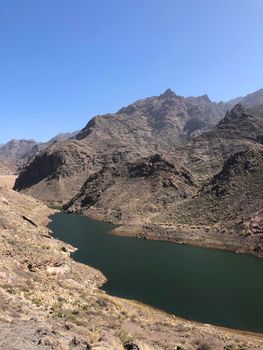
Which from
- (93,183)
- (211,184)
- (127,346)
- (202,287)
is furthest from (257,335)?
(93,183)

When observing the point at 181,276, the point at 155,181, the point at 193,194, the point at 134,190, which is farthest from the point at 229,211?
the point at 134,190

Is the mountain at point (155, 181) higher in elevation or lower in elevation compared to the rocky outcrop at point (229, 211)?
higher

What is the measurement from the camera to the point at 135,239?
4392 inches

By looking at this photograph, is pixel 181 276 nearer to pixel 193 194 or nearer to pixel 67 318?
pixel 67 318

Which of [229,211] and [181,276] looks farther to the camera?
[229,211]

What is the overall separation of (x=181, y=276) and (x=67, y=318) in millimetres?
37530

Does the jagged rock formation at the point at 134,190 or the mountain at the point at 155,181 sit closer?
the jagged rock formation at the point at 134,190

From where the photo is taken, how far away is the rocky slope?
2944 cm

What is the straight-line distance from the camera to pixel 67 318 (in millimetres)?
37000

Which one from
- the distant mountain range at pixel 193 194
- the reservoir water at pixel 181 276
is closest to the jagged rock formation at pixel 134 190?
the distant mountain range at pixel 193 194

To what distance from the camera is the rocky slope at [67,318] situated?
1159 inches

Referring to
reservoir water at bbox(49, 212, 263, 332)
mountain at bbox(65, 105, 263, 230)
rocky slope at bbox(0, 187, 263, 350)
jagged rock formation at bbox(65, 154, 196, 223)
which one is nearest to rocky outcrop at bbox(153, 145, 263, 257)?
mountain at bbox(65, 105, 263, 230)

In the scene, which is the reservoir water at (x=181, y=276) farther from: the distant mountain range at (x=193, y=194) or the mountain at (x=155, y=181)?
the mountain at (x=155, y=181)

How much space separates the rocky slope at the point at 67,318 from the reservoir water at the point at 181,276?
14.9 feet
